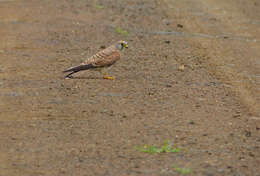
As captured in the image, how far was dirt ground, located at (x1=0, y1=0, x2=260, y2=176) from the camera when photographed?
584cm

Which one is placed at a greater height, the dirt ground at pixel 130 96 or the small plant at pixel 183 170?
the dirt ground at pixel 130 96

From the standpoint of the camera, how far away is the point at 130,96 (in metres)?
8.16

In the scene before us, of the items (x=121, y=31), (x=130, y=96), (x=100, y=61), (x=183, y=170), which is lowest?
(x=183, y=170)

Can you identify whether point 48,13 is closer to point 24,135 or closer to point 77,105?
point 77,105

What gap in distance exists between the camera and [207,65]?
1012 cm

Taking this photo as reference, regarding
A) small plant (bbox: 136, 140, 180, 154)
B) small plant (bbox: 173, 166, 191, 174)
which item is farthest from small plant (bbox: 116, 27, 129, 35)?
small plant (bbox: 173, 166, 191, 174)

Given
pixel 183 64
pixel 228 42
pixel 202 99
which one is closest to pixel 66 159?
pixel 202 99

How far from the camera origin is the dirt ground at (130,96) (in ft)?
19.2

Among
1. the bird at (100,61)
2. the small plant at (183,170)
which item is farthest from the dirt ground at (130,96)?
the bird at (100,61)

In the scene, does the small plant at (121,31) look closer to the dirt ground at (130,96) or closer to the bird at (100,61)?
the dirt ground at (130,96)

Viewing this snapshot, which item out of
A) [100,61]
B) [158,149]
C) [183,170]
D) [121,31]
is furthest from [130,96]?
[121,31]

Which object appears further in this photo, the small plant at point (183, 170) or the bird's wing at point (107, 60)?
the bird's wing at point (107, 60)

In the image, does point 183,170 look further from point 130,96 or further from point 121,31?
point 121,31

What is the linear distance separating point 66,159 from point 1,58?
499cm
